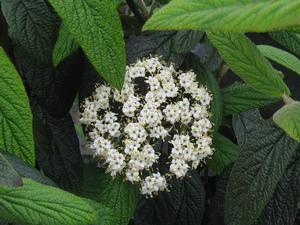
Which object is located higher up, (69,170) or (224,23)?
(224,23)

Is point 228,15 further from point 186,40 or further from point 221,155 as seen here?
point 221,155

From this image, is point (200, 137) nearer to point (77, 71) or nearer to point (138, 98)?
point (138, 98)

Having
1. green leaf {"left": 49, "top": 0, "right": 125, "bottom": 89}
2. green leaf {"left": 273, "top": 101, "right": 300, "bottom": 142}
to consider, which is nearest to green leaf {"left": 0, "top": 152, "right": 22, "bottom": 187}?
green leaf {"left": 49, "top": 0, "right": 125, "bottom": 89}

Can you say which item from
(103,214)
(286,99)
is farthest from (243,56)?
(103,214)

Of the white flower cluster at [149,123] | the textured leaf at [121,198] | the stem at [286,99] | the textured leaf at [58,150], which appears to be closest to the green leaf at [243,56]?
the stem at [286,99]

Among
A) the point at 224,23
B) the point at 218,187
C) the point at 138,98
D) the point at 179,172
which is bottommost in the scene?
the point at 218,187

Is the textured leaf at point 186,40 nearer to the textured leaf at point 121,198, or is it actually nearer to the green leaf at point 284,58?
the green leaf at point 284,58

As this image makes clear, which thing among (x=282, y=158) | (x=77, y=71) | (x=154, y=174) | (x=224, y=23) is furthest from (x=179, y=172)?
(x=224, y=23)
